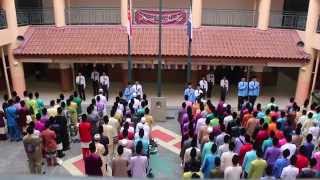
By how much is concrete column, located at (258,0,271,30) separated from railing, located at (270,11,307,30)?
1.41 metres

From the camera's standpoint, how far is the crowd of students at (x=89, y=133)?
8781 millimetres

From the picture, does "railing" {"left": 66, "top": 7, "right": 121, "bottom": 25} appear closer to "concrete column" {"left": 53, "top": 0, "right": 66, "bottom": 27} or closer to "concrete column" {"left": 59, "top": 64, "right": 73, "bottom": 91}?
"concrete column" {"left": 53, "top": 0, "right": 66, "bottom": 27}

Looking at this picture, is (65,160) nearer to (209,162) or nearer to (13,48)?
(209,162)

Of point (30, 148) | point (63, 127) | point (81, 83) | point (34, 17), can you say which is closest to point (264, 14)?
point (81, 83)

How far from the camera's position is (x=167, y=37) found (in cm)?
1866

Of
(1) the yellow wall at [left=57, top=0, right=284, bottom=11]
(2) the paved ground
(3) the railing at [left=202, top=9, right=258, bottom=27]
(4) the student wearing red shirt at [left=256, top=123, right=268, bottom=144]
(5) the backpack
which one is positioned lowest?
(2) the paved ground

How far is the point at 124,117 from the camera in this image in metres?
12.1

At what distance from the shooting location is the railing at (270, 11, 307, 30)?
18953 millimetres

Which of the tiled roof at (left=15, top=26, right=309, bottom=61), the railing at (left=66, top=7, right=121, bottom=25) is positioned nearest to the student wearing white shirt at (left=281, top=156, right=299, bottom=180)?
the tiled roof at (left=15, top=26, right=309, bottom=61)

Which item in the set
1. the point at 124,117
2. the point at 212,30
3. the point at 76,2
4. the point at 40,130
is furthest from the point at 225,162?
the point at 76,2

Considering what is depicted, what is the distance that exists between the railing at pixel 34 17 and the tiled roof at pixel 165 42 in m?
0.56

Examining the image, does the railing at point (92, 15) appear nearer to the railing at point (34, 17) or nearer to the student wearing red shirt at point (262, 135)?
the railing at point (34, 17)

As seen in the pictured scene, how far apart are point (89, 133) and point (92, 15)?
11166 mm

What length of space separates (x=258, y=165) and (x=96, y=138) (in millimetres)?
4414
